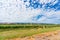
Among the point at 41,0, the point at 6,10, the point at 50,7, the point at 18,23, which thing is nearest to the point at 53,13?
the point at 50,7

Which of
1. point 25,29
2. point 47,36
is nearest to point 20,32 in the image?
point 25,29

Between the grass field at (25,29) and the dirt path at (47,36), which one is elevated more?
the grass field at (25,29)

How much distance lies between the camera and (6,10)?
2.06 m

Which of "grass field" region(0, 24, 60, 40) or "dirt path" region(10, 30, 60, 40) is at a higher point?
"grass field" region(0, 24, 60, 40)

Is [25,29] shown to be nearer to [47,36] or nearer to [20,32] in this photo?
[20,32]

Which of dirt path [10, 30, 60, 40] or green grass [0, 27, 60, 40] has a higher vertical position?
green grass [0, 27, 60, 40]

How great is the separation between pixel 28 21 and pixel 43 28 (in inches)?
8.4

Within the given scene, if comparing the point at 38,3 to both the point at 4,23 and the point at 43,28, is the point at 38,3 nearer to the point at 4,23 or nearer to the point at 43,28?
the point at 43,28

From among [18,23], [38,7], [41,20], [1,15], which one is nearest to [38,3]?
[38,7]

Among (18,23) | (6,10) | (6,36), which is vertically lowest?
(6,36)

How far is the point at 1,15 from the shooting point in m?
2.05

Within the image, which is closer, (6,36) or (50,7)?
(6,36)

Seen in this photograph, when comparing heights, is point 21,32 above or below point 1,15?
below

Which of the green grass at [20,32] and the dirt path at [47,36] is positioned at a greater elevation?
the green grass at [20,32]
